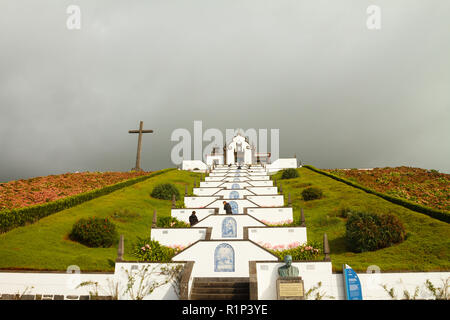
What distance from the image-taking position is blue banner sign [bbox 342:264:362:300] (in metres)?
10.9

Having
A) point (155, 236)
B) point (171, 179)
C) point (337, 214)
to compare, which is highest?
point (171, 179)

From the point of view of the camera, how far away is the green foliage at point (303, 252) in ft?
51.2

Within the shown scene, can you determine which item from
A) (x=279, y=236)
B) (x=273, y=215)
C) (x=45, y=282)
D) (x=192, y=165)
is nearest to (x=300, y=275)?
(x=279, y=236)

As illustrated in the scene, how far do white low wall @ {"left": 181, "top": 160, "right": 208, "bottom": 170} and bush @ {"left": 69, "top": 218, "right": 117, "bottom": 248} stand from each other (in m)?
41.0

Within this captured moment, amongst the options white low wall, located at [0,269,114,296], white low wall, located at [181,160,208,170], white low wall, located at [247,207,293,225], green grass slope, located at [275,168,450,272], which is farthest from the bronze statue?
white low wall, located at [181,160,208,170]

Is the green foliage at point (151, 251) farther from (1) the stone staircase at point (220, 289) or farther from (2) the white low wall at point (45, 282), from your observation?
(2) the white low wall at point (45, 282)

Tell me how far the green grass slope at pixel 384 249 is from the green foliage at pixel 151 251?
876cm

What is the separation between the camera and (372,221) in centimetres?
1652

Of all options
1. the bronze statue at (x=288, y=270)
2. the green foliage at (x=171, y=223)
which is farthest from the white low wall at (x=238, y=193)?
the bronze statue at (x=288, y=270)

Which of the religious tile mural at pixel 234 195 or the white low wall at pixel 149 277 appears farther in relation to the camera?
the religious tile mural at pixel 234 195

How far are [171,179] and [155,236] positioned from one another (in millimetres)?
23187

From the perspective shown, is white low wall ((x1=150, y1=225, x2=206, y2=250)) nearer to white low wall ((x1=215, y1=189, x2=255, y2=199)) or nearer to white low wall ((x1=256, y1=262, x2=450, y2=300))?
white low wall ((x1=256, y1=262, x2=450, y2=300))
